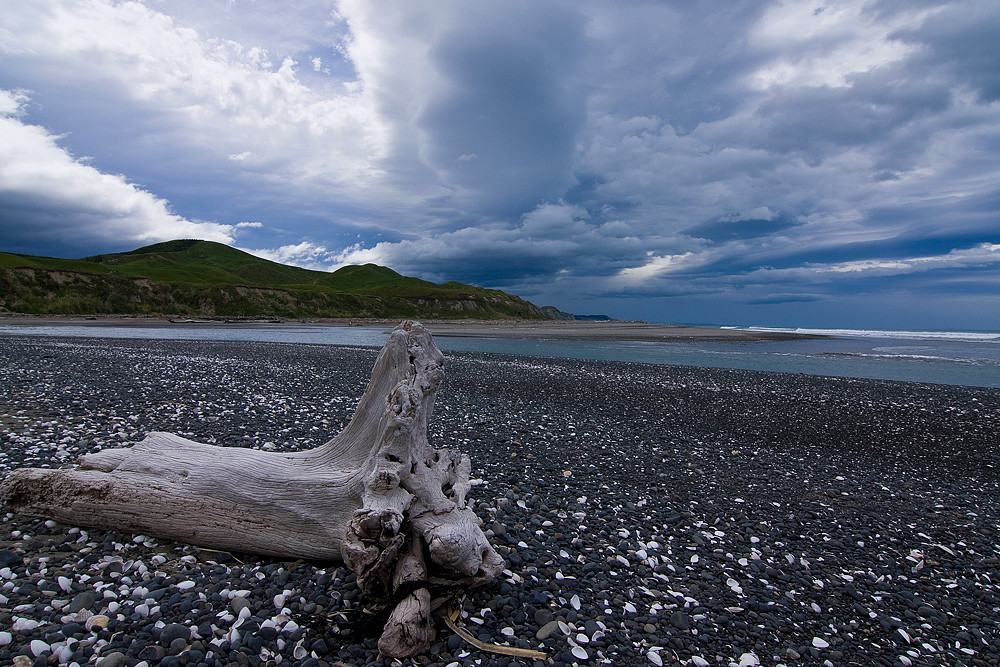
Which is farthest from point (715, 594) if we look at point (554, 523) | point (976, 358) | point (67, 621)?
point (976, 358)

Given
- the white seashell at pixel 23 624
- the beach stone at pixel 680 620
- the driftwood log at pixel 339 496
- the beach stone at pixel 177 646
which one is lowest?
the beach stone at pixel 680 620

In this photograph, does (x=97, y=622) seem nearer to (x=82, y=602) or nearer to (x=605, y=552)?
(x=82, y=602)

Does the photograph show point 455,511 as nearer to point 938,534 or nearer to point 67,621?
point 67,621

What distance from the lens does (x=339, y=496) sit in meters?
5.26

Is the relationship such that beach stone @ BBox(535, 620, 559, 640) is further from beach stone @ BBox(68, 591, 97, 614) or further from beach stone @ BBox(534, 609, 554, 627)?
beach stone @ BBox(68, 591, 97, 614)

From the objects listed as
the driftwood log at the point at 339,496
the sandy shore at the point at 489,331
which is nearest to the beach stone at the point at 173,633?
the driftwood log at the point at 339,496

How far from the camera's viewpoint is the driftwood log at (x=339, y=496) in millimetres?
4457

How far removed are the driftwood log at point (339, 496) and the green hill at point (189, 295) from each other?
92748mm

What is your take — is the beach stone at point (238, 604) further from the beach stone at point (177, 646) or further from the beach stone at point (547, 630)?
the beach stone at point (547, 630)

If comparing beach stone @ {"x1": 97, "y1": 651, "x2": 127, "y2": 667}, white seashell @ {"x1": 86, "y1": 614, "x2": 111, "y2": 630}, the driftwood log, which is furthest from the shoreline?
beach stone @ {"x1": 97, "y1": 651, "x2": 127, "y2": 667}

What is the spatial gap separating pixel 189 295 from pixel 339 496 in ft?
369

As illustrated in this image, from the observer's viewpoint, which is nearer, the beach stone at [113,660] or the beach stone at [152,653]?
the beach stone at [113,660]

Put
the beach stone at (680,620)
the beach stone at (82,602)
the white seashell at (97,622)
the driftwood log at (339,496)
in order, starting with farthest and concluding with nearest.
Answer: the beach stone at (680,620) < the driftwood log at (339,496) < the beach stone at (82,602) < the white seashell at (97,622)

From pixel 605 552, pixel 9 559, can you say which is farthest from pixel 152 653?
pixel 605 552
